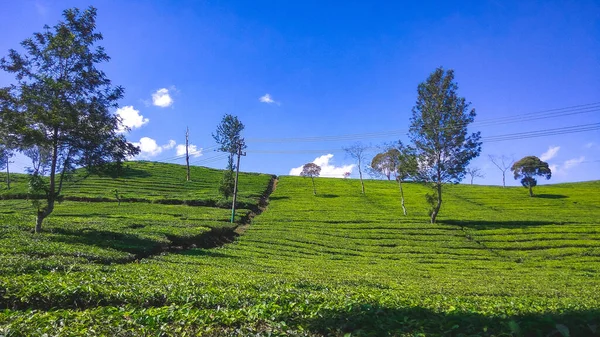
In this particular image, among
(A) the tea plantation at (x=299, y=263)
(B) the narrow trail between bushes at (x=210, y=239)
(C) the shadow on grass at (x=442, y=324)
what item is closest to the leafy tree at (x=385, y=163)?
(A) the tea plantation at (x=299, y=263)

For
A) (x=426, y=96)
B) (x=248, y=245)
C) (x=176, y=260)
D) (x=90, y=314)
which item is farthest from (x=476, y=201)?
(x=90, y=314)

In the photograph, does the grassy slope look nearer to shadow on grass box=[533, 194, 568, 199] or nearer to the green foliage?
the green foliage

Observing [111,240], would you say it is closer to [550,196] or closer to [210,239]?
[210,239]

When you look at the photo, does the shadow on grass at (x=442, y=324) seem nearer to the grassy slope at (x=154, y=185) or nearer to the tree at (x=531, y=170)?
the grassy slope at (x=154, y=185)

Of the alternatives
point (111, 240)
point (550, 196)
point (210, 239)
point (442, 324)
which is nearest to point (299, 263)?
point (210, 239)

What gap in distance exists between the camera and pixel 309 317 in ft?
20.3

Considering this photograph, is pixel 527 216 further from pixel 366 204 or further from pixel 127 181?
pixel 127 181

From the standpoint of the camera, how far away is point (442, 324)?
5598mm

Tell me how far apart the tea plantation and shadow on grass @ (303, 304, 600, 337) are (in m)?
0.03

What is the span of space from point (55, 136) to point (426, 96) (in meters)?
40.9

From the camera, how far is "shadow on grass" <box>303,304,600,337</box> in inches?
198

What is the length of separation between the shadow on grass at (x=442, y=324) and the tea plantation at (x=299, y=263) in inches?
1.1

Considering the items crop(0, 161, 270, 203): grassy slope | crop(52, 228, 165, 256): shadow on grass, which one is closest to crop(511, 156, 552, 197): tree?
crop(0, 161, 270, 203): grassy slope

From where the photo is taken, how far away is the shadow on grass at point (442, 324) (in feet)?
16.5
